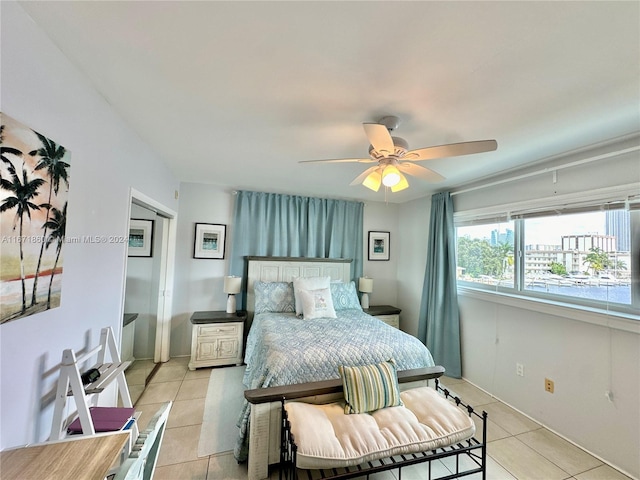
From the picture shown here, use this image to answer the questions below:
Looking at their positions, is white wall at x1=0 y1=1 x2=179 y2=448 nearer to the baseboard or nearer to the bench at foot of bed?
the bench at foot of bed

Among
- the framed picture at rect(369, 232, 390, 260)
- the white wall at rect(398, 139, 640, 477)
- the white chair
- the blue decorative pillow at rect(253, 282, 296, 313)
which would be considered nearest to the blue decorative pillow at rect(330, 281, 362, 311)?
the blue decorative pillow at rect(253, 282, 296, 313)

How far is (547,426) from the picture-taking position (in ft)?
7.42

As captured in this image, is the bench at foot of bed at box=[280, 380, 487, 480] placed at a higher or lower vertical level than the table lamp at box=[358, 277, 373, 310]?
lower

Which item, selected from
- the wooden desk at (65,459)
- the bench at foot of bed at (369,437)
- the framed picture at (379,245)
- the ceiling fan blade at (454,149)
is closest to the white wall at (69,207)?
the wooden desk at (65,459)

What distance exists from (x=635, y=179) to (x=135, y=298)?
3.94 m

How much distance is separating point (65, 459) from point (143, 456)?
0.32 meters

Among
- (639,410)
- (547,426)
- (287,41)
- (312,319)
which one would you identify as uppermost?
(287,41)

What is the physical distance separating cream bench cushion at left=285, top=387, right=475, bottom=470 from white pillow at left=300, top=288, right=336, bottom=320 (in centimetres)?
125

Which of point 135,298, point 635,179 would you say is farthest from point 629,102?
point 135,298

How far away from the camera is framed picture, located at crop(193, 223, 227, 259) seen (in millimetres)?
3560

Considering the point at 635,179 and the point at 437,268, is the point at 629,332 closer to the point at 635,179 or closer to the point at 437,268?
the point at 635,179

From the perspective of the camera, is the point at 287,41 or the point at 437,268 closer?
the point at 287,41

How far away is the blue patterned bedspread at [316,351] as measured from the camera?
1891mm

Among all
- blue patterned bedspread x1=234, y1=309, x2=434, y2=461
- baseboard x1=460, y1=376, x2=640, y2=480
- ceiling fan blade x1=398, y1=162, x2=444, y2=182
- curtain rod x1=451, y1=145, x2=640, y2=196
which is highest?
curtain rod x1=451, y1=145, x2=640, y2=196
